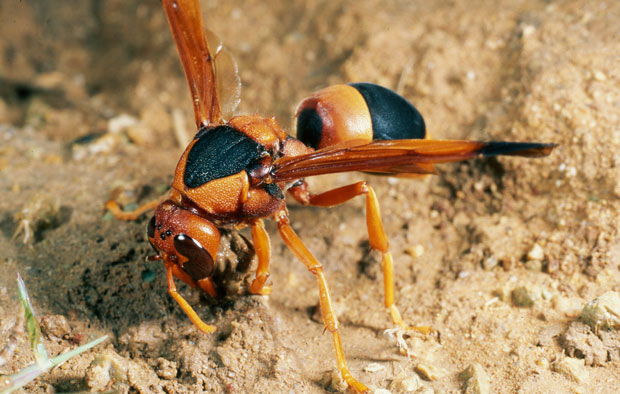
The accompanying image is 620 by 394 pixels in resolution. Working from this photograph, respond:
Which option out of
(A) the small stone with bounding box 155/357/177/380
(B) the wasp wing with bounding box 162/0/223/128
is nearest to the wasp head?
(A) the small stone with bounding box 155/357/177/380

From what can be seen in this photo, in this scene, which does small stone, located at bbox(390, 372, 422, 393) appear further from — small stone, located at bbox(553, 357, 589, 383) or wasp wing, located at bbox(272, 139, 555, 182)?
wasp wing, located at bbox(272, 139, 555, 182)

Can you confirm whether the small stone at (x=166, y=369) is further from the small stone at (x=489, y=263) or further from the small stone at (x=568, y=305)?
the small stone at (x=568, y=305)

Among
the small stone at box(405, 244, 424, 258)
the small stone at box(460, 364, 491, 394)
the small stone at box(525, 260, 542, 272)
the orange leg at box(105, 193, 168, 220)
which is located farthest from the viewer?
the small stone at box(405, 244, 424, 258)

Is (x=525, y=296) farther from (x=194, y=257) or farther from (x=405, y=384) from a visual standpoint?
(x=194, y=257)

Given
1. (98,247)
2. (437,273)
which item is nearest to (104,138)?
(98,247)

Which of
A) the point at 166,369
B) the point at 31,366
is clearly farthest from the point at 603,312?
the point at 31,366
